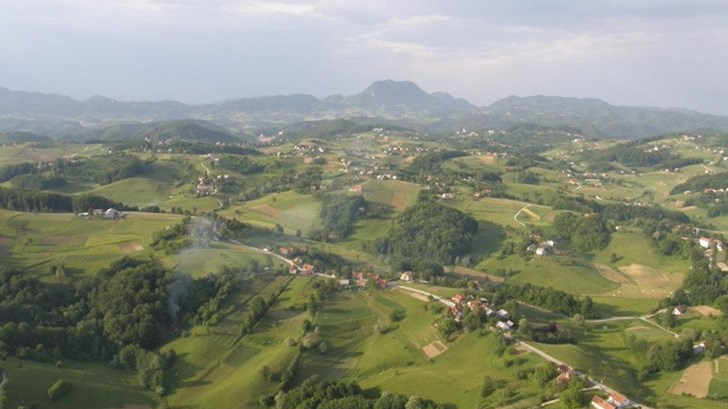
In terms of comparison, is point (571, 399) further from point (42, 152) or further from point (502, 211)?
point (42, 152)

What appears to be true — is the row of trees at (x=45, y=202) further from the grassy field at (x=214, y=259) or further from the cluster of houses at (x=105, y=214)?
the grassy field at (x=214, y=259)

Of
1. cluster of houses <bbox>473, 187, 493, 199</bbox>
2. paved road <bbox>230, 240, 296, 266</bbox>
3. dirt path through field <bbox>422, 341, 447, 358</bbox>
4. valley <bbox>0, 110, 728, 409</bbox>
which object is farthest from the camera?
cluster of houses <bbox>473, 187, 493, 199</bbox>

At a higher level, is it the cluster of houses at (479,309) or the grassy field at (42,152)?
the grassy field at (42,152)

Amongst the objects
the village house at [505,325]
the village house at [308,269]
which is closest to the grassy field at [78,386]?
the village house at [308,269]

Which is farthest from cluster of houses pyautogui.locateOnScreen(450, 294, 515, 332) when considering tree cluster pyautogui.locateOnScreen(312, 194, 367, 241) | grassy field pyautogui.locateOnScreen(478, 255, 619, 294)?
tree cluster pyautogui.locateOnScreen(312, 194, 367, 241)

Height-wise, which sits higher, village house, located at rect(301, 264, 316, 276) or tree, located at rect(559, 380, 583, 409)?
tree, located at rect(559, 380, 583, 409)

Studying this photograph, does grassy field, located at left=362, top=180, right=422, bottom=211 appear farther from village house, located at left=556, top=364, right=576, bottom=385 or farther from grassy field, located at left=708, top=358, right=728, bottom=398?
village house, located at left=556, top=364, right=576, bottom=385

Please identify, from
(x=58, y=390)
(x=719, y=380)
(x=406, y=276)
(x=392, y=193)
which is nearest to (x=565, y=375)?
(x=719, y=380)
